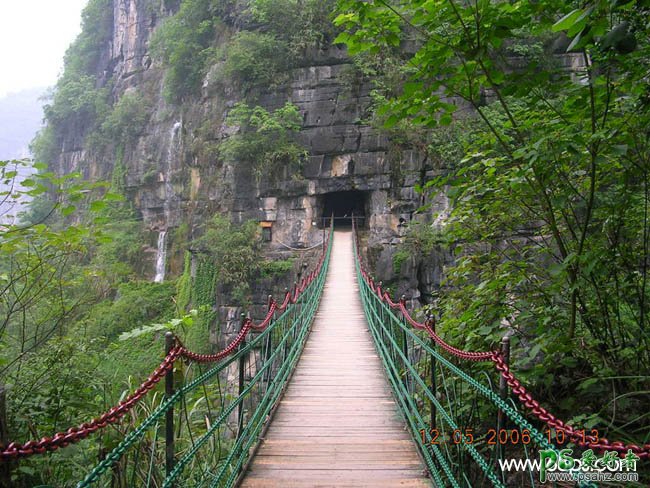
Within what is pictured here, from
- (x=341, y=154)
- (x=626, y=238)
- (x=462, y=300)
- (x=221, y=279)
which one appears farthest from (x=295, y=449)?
(x=341, y=154)

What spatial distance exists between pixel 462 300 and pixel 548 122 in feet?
5.37

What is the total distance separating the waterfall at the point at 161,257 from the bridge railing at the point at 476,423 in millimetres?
20094

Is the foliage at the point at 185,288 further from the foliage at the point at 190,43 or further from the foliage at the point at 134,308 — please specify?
the foliage at the point at 190,43

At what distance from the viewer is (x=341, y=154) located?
18.4m

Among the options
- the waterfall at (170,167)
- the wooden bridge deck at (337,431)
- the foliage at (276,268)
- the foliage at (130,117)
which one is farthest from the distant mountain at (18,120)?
the wooden bridge deck at (337,431)

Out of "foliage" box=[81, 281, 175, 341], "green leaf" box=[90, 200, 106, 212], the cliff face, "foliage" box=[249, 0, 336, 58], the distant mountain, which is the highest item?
the distant mountain

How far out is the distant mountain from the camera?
98.2 metres

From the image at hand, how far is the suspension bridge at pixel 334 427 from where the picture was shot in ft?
6.70

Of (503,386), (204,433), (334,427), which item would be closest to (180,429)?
(204,433)

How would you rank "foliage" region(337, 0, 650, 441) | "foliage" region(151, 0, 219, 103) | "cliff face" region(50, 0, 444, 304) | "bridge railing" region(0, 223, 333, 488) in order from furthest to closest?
"foliage" region(151, 0, 219, 103) < "cliff face" region(50, 0, 444, 304) < "foliage" region(337, 0, 650, 441) < "bridge railing" region(0, 223, 333, 488)

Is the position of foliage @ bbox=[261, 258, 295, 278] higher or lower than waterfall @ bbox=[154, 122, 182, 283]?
lower

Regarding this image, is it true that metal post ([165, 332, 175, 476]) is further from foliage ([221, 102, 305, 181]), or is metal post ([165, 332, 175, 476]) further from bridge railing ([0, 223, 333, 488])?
foliage ([221, 102, 305, 181])

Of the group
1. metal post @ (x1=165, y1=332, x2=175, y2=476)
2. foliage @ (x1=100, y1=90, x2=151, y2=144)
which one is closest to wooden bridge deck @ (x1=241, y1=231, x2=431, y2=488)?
metal post @ (x1=165, y1=332, x2=175, y2=476)
